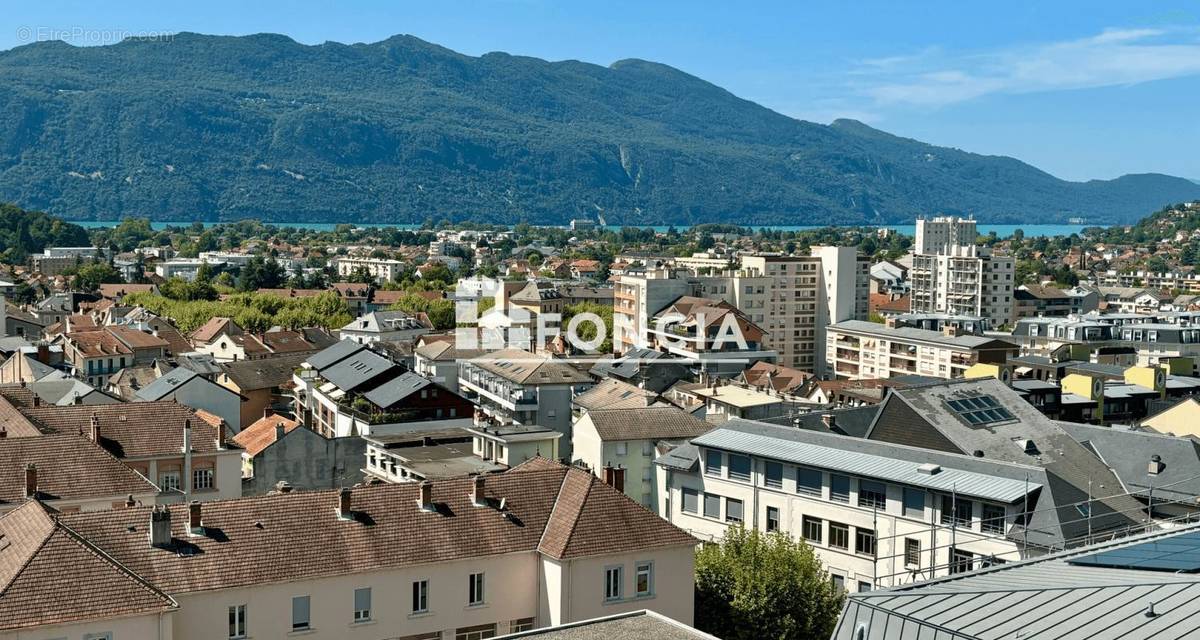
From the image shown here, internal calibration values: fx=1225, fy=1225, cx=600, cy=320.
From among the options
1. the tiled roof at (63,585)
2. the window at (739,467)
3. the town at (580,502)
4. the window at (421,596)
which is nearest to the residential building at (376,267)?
the town at (580,502)

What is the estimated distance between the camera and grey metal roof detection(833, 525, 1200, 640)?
484 inches

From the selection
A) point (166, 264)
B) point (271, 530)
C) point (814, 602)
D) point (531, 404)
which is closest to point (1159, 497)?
point (814, 602)

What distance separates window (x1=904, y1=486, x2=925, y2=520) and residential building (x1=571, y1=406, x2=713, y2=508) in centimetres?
1339

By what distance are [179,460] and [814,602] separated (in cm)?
1752

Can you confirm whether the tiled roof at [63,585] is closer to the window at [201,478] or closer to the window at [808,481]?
the window at [201,478]

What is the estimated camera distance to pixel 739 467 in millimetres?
33031

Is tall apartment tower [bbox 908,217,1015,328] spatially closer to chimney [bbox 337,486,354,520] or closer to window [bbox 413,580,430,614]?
window [bbox 413,580,430,614]

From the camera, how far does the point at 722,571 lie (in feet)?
77.6

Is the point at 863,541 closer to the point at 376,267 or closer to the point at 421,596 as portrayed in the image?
the point at 421,596

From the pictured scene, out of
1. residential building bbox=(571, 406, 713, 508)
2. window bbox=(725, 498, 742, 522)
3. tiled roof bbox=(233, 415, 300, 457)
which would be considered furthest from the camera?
residential building bbox=(571, 406, 713, 508)

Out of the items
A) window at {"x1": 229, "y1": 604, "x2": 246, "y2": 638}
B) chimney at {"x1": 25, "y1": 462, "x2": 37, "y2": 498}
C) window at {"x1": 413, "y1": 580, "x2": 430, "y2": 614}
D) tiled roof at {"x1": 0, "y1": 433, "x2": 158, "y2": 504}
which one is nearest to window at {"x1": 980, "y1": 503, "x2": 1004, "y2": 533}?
window at {"x1": 413, "y1": 580, "x2": 430, "y2": 614}

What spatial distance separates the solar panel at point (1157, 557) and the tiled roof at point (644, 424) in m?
26.2

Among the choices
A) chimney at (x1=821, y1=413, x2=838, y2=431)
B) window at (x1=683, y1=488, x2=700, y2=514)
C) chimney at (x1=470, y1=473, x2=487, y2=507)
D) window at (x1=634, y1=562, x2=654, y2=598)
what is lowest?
window at (x1=683, y1=488, x2=700, y2=514)

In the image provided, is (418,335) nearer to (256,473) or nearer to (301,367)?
(301,367)
